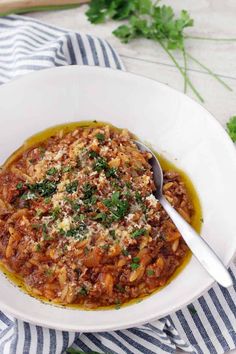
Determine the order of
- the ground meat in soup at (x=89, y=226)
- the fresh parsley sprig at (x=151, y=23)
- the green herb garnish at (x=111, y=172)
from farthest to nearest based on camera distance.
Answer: the fresh parsley sprig at (x=151, y=23), the green herb garnish at (x=111, y=172), the ground meat in soup at (x=89, y=226)

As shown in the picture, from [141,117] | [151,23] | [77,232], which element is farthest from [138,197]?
[151,23]

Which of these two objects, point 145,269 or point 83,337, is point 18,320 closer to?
point 83,337

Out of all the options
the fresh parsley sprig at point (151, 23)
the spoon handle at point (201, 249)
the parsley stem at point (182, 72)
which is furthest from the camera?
the fresh parsley sprig at point (151, 23)

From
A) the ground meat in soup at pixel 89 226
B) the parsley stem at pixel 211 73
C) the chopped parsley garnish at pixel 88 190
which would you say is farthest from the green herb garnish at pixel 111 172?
the parsley stem at pixel 211 73

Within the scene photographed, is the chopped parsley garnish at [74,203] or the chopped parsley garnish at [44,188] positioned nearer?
the chopped parsley garnish at [74,203]

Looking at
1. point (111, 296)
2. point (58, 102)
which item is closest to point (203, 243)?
point (111, 296)

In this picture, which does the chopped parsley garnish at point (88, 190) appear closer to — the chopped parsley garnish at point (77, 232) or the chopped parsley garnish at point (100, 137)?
the chopped parsley garnish at point (77, 232)

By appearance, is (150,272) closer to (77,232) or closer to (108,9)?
(77,232)
